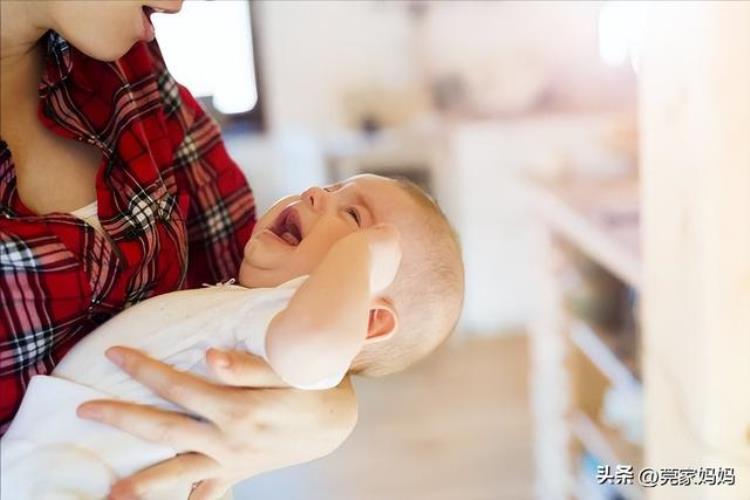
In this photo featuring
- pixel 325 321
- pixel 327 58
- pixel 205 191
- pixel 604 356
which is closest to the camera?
pixel 325 321

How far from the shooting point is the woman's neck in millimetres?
716

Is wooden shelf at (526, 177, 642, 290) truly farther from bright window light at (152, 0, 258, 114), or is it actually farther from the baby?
bright window light at (152, 0, 258, 114)

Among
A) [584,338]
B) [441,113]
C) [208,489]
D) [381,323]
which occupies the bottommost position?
[584,338]

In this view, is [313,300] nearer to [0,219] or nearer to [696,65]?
[0,219]

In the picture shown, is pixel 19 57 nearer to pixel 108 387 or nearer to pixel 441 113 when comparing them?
pixel 108 387

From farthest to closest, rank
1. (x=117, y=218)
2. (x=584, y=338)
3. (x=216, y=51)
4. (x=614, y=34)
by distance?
(x=216, y=51)
(x=614, y=34)
(x=584, y=338)
(x=117, y=218)

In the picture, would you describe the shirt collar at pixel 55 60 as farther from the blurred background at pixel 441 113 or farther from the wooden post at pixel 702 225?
the blurred background at pixel 441 113

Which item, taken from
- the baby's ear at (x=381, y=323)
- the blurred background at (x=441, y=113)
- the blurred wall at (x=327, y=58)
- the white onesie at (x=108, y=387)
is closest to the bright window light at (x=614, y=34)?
A: the blurred background at (x=441, y=113)

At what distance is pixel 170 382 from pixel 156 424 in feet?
0.11

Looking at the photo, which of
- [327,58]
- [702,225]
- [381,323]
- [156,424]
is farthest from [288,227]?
[327,58]

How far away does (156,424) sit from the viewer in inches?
27.7

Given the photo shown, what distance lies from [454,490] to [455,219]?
1375 mm

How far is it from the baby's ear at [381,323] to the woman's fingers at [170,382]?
0.48 feet

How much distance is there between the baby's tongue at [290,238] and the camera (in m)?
0.83
